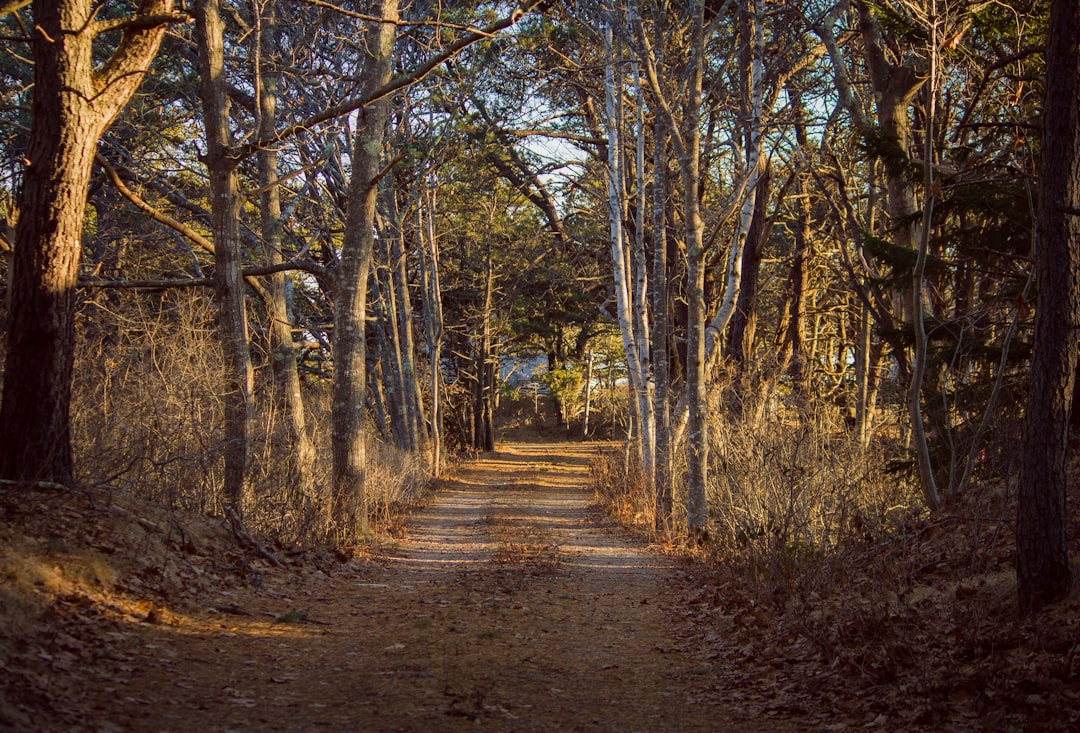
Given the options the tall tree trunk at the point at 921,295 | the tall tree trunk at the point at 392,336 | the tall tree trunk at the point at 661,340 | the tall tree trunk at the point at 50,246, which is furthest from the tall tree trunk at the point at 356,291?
the tall tree trunk at the point at 392,336

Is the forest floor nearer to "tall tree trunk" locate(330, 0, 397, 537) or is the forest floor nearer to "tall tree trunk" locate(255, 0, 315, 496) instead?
"tall tree trunk" locate(330, 0, 397, 537)

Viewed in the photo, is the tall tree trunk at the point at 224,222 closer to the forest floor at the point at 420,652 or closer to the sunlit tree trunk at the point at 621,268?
the forest floor at the point at 420,652

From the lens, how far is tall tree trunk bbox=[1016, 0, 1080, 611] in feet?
17.9

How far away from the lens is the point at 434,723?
4770 mm

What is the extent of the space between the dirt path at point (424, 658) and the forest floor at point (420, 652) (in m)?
0.02

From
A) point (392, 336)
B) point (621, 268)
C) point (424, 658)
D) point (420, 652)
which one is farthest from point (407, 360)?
point (424, 658)

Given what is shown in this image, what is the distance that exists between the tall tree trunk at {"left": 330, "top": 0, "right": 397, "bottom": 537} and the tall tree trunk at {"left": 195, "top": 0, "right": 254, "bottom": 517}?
1907 mm

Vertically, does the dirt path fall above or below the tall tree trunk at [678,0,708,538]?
below

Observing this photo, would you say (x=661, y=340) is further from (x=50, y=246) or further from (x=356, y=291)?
(x=50, y=246)

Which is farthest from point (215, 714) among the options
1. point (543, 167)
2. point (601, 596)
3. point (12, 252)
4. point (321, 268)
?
A: point (543, 167)

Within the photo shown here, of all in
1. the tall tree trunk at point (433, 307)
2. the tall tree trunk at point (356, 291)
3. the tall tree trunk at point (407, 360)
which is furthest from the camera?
the tall tree trunk at point (433, 307)

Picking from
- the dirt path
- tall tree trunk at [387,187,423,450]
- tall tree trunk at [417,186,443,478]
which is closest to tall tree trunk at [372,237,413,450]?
tall tree trunk at [387,187,423,450]

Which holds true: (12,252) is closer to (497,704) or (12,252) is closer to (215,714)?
(215,714)

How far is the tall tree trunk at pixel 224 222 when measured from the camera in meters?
10.2
